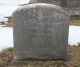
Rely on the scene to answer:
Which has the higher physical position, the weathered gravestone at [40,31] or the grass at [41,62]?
the weathered gravestone at [40,31]

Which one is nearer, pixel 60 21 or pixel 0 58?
pixel 60 21

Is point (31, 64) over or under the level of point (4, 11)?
under

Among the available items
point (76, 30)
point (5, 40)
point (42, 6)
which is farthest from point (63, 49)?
point (76, 30)

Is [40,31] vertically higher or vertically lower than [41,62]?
higher

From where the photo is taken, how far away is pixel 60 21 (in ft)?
22.1

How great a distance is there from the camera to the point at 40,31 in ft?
22.4

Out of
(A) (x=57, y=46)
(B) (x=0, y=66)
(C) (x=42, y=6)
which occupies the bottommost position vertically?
(B) (x=0, y=66)

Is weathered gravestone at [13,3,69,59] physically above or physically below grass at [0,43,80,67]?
above

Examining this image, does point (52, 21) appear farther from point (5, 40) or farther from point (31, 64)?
point (5, 40)

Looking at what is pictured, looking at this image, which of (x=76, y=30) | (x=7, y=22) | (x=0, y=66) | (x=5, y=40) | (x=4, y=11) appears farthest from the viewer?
(x=4, y=11)

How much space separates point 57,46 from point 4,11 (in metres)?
9.52

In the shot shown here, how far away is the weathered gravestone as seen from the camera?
6.70 m

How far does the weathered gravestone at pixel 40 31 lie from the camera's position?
670 centimetres

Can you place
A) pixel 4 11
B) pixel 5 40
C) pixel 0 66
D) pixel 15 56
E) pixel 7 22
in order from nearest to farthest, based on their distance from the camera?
pixel 0 66 → pixel 15 56 → pixel 5 40 → pixel 7 22 → pixel 4 11
